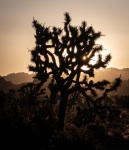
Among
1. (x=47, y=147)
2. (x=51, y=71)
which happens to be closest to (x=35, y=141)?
(x=47, y=147)

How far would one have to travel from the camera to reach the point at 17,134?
32.5 ft

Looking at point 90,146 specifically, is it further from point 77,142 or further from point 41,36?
point 41,36

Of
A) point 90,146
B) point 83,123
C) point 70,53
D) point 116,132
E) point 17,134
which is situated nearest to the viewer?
point 17,134

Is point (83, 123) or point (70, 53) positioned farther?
point (83, 123)

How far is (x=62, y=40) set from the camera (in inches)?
627

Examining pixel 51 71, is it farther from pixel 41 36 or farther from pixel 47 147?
pixel 47 147

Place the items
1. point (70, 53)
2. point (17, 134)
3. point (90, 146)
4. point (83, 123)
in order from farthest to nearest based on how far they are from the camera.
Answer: point (83, 123) → point (70, 53) → point (90, 146) → point (17, 134)

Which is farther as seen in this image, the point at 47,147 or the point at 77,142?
the point at 77,142

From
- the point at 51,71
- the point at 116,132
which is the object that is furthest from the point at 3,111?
the point at 116,132

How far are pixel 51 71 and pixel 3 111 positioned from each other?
17.8 feet

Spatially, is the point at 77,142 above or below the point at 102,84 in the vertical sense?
below

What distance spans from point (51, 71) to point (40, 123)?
525cm

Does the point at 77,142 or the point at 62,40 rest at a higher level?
the point at 62,40

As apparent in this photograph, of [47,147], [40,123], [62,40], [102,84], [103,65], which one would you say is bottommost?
[47,147]
